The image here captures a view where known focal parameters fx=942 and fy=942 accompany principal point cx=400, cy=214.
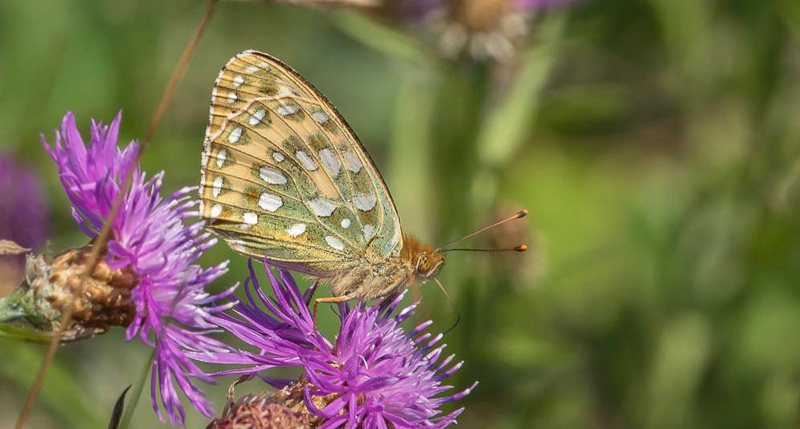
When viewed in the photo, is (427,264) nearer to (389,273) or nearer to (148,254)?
(389,273)

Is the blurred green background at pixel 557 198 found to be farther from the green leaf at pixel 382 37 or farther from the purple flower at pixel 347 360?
the purple flower at pixel 347 360

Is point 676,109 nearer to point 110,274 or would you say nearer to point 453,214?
point 453,214

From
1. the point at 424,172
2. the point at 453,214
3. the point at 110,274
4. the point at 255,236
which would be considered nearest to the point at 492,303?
the point at 453,214

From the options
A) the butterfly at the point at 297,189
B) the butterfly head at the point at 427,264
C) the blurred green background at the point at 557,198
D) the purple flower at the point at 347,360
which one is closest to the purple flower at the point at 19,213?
the blurred green background at the point at 557,198

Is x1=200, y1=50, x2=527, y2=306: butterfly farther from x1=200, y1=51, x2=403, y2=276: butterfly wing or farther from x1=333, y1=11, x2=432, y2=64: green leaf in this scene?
x1=333, y1=11, x2=432, y2=64: green leaf

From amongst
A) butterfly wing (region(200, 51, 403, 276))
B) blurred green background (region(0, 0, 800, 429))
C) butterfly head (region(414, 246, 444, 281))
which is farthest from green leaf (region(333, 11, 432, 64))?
butterfly head (region(414, 246, 444, 281))
